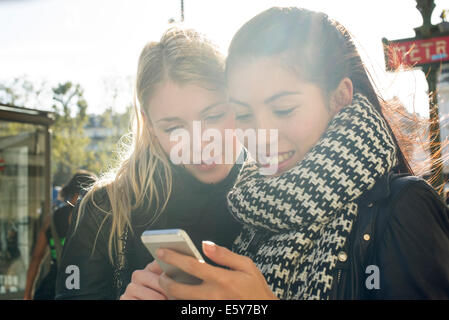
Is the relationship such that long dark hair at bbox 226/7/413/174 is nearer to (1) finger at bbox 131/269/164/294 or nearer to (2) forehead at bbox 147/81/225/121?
(2) forehead at bbox 147/81/225/121

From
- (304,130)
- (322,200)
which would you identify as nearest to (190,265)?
(322,200)

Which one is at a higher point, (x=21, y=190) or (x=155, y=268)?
(x=21, y=190)

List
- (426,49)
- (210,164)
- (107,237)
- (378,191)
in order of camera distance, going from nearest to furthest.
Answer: (378,191), (107,237), (210,164), (426,49)

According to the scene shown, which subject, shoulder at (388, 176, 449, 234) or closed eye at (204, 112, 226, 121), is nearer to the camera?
shoulder at (388, 176, 449, 234)

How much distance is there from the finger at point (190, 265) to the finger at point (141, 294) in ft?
0.63

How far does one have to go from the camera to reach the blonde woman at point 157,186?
133 centimetres

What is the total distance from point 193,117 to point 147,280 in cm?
48

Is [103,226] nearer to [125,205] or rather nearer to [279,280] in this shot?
[125,205]

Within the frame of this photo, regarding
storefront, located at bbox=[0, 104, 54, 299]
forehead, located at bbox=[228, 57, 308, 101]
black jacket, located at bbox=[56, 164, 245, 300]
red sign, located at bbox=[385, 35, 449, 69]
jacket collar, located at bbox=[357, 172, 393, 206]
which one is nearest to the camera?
jacket collar, located at bbox=[357, 172, 393, 206]

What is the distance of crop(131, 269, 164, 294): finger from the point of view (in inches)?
44.3

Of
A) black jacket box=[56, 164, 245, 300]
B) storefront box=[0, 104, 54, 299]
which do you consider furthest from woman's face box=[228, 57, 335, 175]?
storefront box=[0, 104, 54, 299]

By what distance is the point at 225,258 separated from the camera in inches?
37.6

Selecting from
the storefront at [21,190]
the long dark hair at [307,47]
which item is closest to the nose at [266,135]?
Result: the long dark hair at [307,47]

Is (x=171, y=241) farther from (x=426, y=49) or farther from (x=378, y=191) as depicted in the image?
(x=426, y=49)
